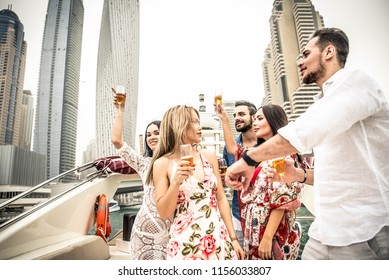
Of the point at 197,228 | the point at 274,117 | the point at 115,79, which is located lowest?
the point at 197,228

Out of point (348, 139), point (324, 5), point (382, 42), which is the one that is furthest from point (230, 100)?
point (348, 139)

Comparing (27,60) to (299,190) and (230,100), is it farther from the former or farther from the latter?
(299,190)

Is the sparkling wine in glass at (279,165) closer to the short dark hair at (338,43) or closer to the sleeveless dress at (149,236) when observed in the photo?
the short dark hair at (338,43)

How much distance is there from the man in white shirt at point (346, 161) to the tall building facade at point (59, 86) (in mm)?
2291

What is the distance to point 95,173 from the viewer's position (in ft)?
8.13

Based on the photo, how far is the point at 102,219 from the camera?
7.16ft

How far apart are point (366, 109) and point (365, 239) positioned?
0.50 metres

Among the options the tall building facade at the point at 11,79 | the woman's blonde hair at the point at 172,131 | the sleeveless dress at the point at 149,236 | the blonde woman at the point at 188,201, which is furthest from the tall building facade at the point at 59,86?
the blonde woman at the point at 188,201

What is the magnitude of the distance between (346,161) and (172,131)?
856 mm

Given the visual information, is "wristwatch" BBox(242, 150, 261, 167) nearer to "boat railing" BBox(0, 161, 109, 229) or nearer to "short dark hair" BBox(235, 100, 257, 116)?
"short dark hair" BBox(235, 100, 257, 116)

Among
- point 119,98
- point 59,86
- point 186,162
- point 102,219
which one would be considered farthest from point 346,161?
point 59,86

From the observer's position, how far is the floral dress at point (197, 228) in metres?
1.01

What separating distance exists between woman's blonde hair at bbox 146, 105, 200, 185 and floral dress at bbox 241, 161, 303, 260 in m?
0.56

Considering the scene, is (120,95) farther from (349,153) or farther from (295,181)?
(349,153)
